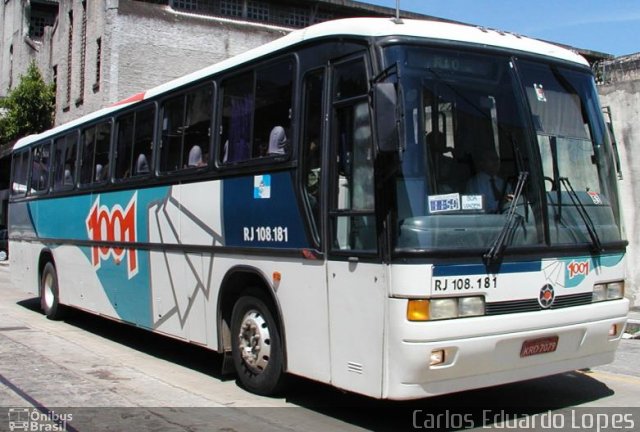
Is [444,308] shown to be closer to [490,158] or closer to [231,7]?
[490,158]

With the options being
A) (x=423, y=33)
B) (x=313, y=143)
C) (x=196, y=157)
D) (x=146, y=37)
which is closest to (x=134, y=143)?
(x=196, y=157)

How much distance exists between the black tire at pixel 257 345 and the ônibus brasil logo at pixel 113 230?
2.72 m

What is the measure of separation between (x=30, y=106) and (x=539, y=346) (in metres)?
32.0

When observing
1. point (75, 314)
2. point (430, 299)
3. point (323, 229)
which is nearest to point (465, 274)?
point (430, 299)

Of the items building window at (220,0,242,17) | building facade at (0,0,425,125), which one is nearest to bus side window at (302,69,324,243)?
building facade at (0,0,425,125)

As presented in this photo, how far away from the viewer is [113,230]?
31.5ft

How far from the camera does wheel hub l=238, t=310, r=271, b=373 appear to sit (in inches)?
255

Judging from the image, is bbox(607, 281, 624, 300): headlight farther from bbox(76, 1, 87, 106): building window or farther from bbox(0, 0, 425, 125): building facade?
bbox(76, 1, 87, 106): building window

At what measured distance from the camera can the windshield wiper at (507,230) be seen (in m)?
5.06

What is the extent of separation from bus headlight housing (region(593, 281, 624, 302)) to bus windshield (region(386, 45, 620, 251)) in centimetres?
41

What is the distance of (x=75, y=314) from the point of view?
1283cm

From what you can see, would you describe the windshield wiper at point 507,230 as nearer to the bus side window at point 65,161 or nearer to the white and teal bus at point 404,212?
the white and teal bus at point 404,212

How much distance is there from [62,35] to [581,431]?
31.3m

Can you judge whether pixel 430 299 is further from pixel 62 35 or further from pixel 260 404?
pixel 62 35
